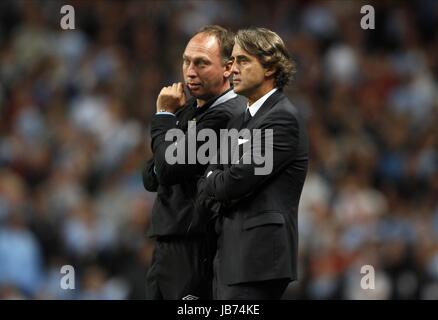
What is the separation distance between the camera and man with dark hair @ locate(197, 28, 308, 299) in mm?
4008

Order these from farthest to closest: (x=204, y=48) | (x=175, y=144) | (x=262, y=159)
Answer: (x=204, y=48), (x=175, y=144), (x=262, y=159)

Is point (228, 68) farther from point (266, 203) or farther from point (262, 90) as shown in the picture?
point (266, 203)

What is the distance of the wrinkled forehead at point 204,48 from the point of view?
4469 mm

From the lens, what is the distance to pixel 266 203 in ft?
13.2

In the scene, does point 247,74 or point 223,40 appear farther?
point 223,40

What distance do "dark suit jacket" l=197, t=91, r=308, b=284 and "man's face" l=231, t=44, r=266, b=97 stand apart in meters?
0.09

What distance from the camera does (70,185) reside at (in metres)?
8.62

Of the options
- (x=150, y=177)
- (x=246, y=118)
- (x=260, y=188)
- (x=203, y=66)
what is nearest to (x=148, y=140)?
(x=150, y=177)

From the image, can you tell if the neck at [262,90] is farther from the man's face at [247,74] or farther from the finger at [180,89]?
the finger at [180,89]

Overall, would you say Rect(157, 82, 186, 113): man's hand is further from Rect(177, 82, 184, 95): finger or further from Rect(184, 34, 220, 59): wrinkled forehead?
Rect(184, 34, 220, 59): wrinkled forehead

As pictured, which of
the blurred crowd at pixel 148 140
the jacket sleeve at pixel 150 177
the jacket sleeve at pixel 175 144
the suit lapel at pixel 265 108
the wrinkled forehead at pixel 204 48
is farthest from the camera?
the blurred crowd at pixel 148 140

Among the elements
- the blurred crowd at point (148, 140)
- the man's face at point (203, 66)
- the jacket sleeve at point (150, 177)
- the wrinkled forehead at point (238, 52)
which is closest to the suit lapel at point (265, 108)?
the wrinkled forehead at point (238, 52)

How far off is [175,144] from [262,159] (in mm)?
A: 504

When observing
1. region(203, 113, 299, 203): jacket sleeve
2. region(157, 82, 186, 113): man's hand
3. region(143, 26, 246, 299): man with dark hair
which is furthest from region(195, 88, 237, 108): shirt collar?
region(203, 113, 299, 203): jacket sleeve
